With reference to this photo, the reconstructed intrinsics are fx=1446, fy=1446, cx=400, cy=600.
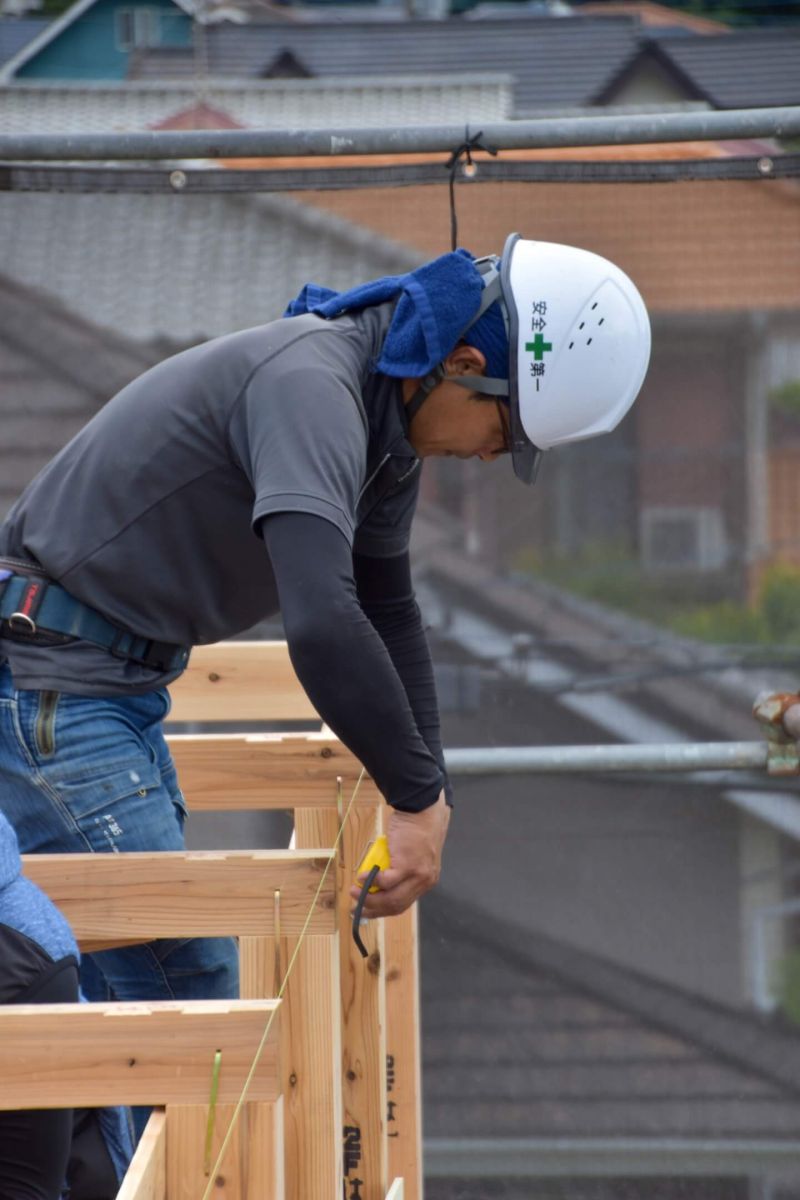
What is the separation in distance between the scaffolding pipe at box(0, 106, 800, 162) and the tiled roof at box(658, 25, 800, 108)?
19.2 meters

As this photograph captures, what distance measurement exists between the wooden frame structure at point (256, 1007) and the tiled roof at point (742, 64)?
66.1 feet

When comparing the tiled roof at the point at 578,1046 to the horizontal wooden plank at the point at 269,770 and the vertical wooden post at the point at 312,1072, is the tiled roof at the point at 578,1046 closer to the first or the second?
the horizontal wooden plank at the point at 269,770

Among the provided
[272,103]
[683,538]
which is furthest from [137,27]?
[683,538]

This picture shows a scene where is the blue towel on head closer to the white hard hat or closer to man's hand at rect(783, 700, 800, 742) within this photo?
the white hard hat

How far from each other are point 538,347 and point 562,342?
0.04m

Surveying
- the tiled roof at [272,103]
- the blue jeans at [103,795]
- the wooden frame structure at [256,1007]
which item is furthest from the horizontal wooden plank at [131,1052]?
the tiled roof at [272,103]

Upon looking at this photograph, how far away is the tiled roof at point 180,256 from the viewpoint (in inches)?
149

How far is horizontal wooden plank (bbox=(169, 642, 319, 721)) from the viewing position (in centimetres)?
323

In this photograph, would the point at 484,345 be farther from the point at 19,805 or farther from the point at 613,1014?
the point at 613,1014

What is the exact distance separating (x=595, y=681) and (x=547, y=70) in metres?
23.7

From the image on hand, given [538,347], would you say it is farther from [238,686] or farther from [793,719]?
[793,719]

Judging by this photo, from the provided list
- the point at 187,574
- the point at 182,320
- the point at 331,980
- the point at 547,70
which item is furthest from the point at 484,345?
the point at 547,70

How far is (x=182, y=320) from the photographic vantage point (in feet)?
12.9

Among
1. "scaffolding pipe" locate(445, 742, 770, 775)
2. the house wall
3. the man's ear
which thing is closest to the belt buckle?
the man's ear
